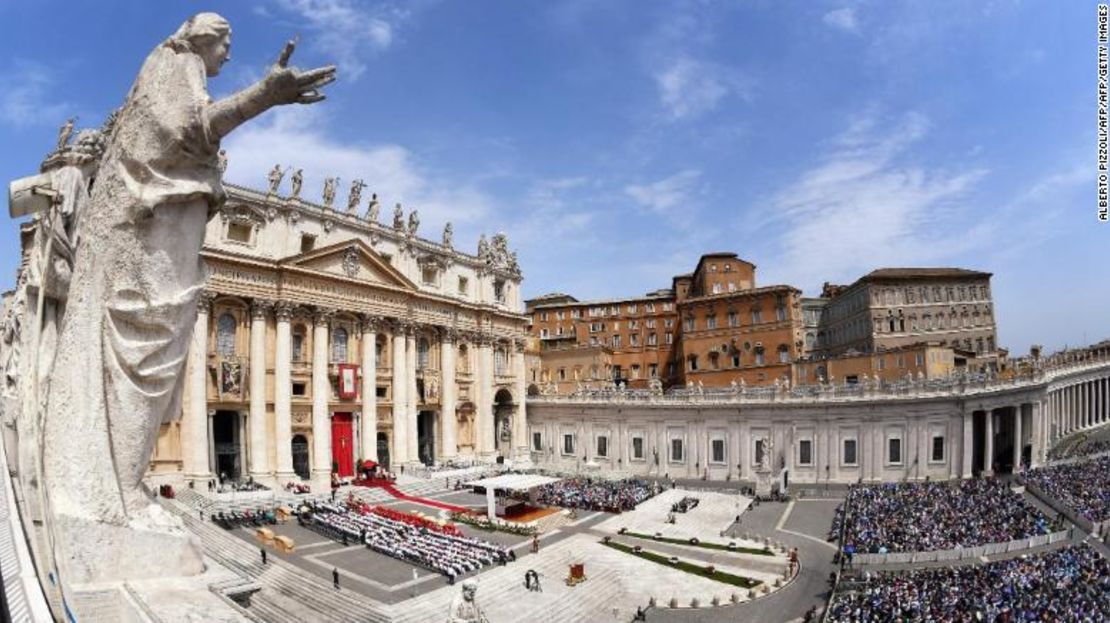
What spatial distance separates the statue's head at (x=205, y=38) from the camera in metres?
5.38

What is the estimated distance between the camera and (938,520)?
95.3 feet

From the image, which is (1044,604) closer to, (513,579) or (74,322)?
(513,579)

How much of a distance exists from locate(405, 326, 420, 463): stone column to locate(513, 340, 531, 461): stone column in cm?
1138

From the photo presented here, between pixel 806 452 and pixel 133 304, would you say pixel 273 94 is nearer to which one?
pixel 133 304

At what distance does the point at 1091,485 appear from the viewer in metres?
34.3

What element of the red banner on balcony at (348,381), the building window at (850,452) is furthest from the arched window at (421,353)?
the building window at (850,452)

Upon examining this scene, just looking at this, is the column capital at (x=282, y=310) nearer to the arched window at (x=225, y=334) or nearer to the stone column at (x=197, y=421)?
the arched window at (x=225, y=334)

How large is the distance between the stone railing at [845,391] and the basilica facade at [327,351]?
12765 millimetres

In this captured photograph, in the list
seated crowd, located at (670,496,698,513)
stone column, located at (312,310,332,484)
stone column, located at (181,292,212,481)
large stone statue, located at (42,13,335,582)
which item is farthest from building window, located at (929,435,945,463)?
large stone statue, located at (42,13,335,582)

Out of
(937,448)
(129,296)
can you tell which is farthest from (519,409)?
(129,296)

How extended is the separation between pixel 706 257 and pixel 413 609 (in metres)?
55.3

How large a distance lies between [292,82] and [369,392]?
41.7m

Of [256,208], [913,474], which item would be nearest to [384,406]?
[256,208]

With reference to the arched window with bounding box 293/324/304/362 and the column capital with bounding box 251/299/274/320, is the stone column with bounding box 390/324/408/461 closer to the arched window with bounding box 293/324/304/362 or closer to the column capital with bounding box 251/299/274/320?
the arched window with bounding box 293/324/304/362
